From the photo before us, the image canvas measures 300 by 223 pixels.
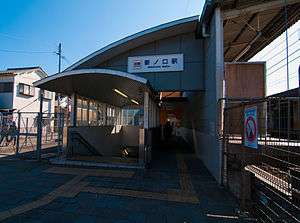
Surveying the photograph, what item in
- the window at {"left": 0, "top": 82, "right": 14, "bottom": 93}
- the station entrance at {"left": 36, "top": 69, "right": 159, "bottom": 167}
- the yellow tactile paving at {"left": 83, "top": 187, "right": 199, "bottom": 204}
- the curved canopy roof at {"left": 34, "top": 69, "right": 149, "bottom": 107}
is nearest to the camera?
the yellow tactile paving at {"left": 83, "top": 187, "right": 199, "bottom": 204}

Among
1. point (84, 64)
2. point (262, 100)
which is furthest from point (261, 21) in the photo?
point (84, 64)

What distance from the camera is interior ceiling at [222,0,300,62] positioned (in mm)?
7672

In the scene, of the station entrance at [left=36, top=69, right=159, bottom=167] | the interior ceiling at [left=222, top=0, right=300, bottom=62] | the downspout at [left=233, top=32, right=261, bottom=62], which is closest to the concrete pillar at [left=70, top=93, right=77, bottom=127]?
the station entrance at [left=36, top=69, right=159, bottom=167]

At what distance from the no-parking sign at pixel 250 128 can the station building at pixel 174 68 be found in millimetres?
1817

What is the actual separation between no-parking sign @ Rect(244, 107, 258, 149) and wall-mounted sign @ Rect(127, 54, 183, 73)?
18.5 ft

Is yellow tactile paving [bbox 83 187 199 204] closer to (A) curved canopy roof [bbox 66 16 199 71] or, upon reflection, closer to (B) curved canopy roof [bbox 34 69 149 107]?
(B) curved canopy roof [bbox 34 69 149 107]

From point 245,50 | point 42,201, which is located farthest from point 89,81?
point 245,50

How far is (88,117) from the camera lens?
40.7 ft

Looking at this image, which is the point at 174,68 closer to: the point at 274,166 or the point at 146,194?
the point at 146,194

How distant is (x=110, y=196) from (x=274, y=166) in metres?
3.42

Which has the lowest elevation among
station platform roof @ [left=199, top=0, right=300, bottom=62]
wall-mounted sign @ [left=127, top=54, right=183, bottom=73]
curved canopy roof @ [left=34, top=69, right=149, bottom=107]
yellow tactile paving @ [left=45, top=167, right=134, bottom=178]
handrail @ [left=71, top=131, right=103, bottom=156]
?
yellow tactile paving @ [left=45, top=167, right=134, bottom=178]

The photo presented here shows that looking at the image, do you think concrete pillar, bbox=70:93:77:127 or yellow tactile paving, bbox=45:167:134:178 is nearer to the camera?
yellow tactile paving, bbox=45:167:134:178

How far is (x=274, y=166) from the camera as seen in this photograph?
457 centimetres

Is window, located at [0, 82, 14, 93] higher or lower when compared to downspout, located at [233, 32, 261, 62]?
lower
